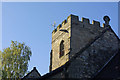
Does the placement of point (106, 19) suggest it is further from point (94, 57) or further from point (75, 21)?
point (94, 57)

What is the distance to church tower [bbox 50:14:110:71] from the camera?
69.3 ft

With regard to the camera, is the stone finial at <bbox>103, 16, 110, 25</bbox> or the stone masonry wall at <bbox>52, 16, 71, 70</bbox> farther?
the stone finial at <bbox>103, 16, 110, 25</bbox>

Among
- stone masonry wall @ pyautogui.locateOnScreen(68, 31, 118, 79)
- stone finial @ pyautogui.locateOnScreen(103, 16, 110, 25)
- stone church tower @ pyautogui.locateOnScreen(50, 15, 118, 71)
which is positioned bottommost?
Answer: stone masonry wall @ pyautogui.locateOnScreen(68, 31, 118, 79)

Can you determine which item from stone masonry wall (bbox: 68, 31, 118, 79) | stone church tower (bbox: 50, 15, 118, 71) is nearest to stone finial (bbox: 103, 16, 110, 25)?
stone church tower (bbox: 50, 15, 118, 71)

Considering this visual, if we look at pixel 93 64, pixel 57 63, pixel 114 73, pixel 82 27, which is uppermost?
pixel 82 27

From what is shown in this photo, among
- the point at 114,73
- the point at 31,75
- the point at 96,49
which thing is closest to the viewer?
the point at 114,73

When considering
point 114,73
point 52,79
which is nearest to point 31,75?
point 52,79

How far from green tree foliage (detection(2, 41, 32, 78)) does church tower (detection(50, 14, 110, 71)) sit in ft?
10.1

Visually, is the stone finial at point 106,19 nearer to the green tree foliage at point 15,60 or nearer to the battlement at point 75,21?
the battlement at point 75,21

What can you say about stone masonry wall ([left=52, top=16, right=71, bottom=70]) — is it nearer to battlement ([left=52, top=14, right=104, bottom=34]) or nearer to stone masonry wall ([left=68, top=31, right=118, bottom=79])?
battlement ([left=52, top=14, right=104, bottom=34])

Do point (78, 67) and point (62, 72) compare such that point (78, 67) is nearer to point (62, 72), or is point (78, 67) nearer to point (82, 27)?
point (62, 72)

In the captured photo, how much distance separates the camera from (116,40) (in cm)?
2109

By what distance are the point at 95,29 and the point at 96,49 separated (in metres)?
4.55

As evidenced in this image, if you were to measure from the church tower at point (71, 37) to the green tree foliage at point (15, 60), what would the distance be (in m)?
3.07
